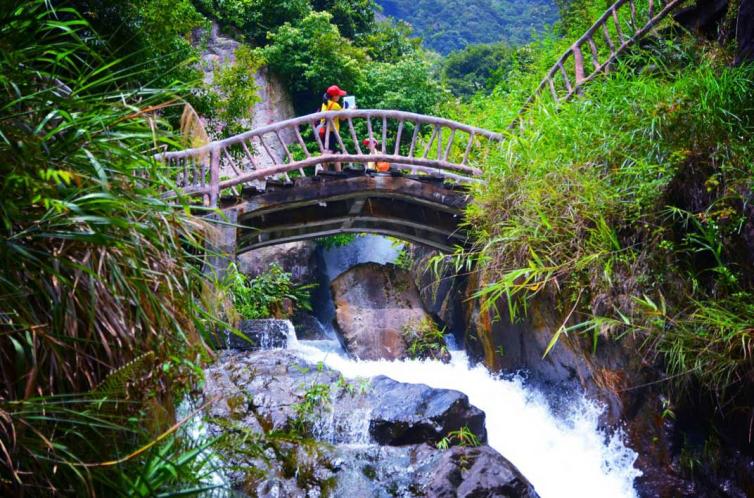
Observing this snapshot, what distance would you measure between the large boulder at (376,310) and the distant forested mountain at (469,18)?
83.0 ft

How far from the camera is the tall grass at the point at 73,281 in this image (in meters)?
1.96

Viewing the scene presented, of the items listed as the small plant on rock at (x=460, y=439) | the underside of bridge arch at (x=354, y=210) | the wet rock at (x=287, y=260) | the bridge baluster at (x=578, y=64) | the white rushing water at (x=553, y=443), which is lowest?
the wet rock at (x=287, y=260)

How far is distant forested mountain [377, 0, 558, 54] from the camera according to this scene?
37.1 metres

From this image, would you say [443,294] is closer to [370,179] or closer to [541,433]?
[370,179]

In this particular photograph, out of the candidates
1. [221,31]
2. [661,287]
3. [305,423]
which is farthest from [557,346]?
[221,31]

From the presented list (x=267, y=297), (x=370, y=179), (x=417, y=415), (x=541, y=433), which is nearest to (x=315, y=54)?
(x=267, y=297)

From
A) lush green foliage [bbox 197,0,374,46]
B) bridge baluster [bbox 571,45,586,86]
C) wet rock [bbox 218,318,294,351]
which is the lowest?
wet rock [bbox 218,318,294,351]

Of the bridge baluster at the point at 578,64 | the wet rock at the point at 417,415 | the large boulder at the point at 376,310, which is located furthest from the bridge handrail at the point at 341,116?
the large boulder at the point at 376,310

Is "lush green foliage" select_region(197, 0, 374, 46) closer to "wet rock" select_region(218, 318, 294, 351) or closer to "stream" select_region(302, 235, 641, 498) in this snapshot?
"wet rock" select_region(218, 318, 294, 351)

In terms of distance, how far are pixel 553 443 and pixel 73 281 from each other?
619 cm

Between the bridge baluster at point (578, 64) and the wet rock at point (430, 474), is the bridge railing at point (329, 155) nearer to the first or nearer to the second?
the bridge baluster at point (578, 64)

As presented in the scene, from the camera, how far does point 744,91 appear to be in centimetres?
586

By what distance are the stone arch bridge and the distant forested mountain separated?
2514 centimetres

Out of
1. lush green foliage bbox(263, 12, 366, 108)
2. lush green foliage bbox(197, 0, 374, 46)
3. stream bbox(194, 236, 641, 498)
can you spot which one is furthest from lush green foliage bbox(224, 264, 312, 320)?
lush green foliage bbox(197, 0, 374, 46)
